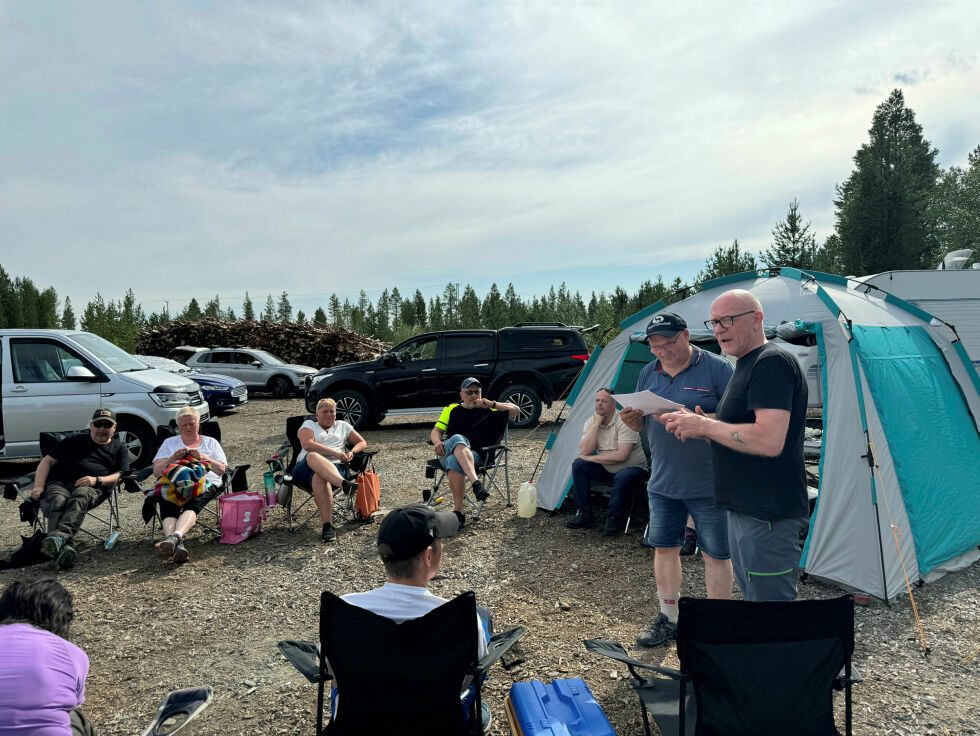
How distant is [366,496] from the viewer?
5359mm

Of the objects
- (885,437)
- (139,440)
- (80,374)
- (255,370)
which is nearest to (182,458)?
(139,440)

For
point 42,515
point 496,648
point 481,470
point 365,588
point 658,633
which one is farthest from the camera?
point 481,470

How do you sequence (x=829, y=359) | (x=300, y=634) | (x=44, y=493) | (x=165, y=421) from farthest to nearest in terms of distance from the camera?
1. (x=165, y=421)
2. (x=44, y=493)
3. (x=829, y=359)
4. (x=300, y=634)

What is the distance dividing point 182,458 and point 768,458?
450 cm

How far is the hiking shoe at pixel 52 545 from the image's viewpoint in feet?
14.5

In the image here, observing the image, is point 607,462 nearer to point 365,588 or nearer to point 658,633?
point 658,633

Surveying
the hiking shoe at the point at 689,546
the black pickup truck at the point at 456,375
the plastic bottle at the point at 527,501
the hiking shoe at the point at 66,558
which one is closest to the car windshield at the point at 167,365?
the black pickup truck at the point at 456,375

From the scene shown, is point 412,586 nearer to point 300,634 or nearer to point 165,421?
point 300,634

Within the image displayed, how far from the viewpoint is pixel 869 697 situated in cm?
274

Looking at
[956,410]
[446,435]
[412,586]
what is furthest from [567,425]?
[412,586]

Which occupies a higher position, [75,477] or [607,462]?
[75,477]

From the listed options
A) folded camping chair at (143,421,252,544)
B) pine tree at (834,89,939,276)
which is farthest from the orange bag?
pine tree at (834,89,939,276)

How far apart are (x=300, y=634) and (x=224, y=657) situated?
406mm

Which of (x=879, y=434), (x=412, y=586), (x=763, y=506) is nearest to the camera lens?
(x=412, y=586)
